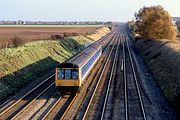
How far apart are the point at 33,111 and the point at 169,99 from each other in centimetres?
1053

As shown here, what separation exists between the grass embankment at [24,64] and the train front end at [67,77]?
186 inches

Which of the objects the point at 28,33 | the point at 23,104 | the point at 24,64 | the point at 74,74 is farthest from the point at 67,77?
the point at 28,33

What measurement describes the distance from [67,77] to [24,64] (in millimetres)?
12320

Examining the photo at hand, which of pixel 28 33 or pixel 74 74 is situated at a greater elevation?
pixel 74 74

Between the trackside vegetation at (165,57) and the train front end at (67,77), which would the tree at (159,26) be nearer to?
the trackside vegetation at (165,57)

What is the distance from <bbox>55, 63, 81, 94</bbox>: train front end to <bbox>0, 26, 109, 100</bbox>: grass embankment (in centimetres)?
472

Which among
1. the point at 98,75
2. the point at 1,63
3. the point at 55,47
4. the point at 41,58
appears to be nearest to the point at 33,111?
the point at 1,63

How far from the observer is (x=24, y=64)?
118ft

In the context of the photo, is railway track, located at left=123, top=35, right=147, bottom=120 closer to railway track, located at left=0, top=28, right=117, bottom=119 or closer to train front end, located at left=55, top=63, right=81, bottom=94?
train front end, located at left=55, top=63, right=81, bottom=94

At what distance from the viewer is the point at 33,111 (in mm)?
22000

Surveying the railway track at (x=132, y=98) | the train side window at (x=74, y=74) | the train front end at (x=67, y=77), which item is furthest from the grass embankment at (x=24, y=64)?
the railway track at (x=132, y=98)

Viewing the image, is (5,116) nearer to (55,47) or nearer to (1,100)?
(1,100)

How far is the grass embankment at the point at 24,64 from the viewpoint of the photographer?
2915cm

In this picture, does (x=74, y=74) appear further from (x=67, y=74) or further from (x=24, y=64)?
(x=24, y=64)
